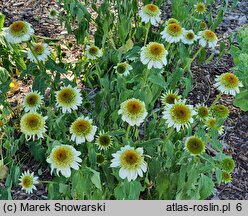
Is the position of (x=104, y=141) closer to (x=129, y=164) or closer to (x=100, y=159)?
(x=100, y=159)

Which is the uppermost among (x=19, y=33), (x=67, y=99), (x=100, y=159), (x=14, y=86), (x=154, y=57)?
(x=14, y=86)

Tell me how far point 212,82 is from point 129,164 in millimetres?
1290

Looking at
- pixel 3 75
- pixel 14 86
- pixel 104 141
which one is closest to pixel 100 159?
pixel 104 141

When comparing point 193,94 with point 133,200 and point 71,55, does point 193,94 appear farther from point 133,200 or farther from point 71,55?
point 133,200

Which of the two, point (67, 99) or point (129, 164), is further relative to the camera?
point (67, 99)

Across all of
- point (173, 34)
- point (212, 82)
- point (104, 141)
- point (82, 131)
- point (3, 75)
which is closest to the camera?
point (82, 131)

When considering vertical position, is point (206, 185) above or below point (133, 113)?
below

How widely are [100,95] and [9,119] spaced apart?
0.63m

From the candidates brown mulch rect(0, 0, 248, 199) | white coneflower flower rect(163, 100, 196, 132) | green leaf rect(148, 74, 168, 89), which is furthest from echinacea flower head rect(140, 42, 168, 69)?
brown mulch rect(0, 0, 248, 199)

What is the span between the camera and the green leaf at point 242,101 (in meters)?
2.41

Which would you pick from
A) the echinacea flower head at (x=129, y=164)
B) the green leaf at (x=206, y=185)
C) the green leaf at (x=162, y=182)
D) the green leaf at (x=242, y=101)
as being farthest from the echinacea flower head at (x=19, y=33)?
the green leaf at (x=242, y=101)

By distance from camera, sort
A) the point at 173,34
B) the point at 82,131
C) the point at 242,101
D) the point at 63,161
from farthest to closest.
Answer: the point at 242,101 < the point at 173,34 < the point at 82,131 < the point at 63,161

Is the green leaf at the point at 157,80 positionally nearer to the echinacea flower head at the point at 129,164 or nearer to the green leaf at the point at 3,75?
the echinacea flower head at the point at 129,164

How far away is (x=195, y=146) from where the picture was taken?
62.9 inches
